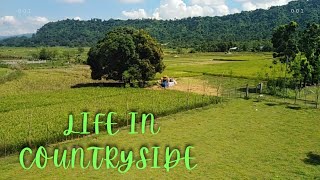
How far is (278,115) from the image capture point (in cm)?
2656

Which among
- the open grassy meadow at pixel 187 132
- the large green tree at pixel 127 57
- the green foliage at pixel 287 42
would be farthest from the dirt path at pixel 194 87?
the green foliage at pixel 287 42

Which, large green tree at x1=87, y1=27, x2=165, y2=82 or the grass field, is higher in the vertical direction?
large green tree at x1=87, y1=27, x2=165, y2=82

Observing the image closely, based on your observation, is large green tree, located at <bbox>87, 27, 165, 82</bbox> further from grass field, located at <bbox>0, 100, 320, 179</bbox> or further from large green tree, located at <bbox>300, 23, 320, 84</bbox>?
large green tree, located at <bbox>300, 23, 320, 84</bbox>

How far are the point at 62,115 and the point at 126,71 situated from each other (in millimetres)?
16336

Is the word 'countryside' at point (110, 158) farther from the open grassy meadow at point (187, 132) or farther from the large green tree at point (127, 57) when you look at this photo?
the large green tree at point (127, 57)

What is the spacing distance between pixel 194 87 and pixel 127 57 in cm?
852

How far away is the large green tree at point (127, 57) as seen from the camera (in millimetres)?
40000

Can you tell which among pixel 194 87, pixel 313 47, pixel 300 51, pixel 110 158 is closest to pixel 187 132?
pixel 110 158

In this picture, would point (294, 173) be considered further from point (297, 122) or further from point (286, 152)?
point (297, 122)

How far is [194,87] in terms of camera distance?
41094 millimetres

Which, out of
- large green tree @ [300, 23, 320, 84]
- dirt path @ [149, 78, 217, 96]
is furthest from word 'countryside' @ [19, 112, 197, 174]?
large green tree @ [300, 23, 320, 84]

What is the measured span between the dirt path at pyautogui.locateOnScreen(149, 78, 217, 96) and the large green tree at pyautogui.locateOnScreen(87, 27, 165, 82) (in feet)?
9.08

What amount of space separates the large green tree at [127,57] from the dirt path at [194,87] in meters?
2.77

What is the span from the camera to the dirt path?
3784cm
